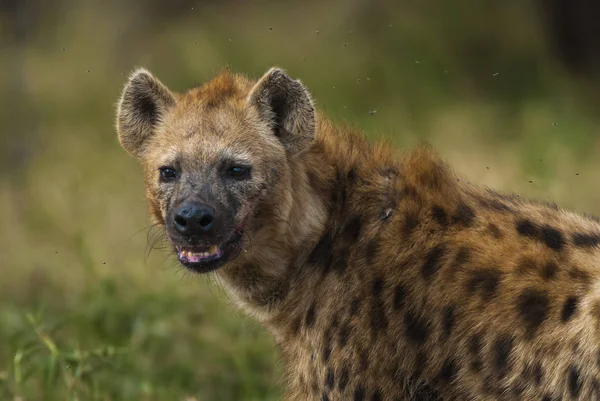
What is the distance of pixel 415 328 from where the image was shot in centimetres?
381

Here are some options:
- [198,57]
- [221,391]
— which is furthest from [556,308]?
[198,57]

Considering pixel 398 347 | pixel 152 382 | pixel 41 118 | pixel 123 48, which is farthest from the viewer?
pixel 123 48

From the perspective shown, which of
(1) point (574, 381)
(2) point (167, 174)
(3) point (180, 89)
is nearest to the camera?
(1) point (574, 381)

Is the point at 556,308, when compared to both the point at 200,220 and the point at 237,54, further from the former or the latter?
the point at 237,54

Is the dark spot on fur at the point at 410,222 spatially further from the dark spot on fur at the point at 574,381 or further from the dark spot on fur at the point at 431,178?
the dark spot on fur at the point at 574,381

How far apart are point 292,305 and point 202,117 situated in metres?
0.75

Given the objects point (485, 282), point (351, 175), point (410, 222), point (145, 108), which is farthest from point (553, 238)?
point (145, 108)

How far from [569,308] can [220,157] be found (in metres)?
1.34

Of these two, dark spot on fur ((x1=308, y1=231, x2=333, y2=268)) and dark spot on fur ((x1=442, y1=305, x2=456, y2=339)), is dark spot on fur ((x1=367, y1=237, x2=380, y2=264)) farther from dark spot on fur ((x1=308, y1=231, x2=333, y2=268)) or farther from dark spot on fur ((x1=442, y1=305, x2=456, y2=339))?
dark spot on fur ((x1=442, y1=305, x2=456, y2=339))

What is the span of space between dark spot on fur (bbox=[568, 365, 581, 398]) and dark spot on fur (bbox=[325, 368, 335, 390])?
0.80 meters

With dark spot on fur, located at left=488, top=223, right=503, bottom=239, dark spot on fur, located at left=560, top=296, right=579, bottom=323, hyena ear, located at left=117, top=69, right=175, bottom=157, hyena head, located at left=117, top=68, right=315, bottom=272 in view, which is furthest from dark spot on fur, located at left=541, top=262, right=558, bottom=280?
hyena ear, located at left=117, top=69, right=175, bottom=157

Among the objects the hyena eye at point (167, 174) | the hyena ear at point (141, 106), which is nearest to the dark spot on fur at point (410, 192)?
the hyena eye at point (167, 174)

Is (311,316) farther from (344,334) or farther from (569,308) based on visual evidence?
(569,308)

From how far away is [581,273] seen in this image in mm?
3551
